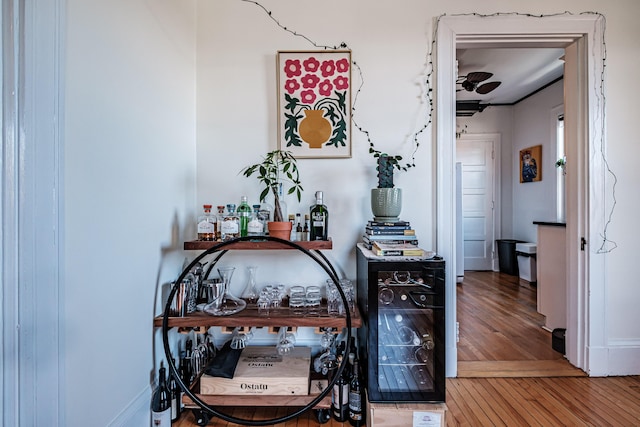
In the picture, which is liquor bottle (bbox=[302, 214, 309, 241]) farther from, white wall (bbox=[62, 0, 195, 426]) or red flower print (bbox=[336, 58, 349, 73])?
red flower print (bbox=[336, 58, 349, 73])

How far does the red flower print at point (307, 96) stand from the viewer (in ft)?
6.07

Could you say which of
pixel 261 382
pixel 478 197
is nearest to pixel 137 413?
pixel 261 382

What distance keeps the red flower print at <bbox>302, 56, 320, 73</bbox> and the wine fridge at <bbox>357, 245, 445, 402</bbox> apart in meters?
1.17

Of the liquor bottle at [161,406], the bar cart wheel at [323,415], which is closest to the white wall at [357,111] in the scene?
the liquor bottle at [161,406]

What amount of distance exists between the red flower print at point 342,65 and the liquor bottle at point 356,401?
66.6 inches

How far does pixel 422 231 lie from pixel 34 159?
179 centimetres

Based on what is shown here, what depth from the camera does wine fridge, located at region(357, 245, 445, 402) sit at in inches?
53.8

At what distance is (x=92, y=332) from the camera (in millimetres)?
1055

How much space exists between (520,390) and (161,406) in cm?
188

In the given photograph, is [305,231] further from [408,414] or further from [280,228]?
[408,414]

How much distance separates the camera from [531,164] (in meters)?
4.41

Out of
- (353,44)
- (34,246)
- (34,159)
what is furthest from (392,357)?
(353,44)

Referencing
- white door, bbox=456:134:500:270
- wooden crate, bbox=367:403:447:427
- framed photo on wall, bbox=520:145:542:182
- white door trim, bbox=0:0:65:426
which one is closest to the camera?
white door trim, bbox=0:0:65:426

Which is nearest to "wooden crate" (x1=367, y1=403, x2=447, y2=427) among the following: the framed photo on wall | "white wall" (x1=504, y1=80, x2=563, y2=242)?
"white wall" (x1=504, y1=80, x2=563, y2=242)
